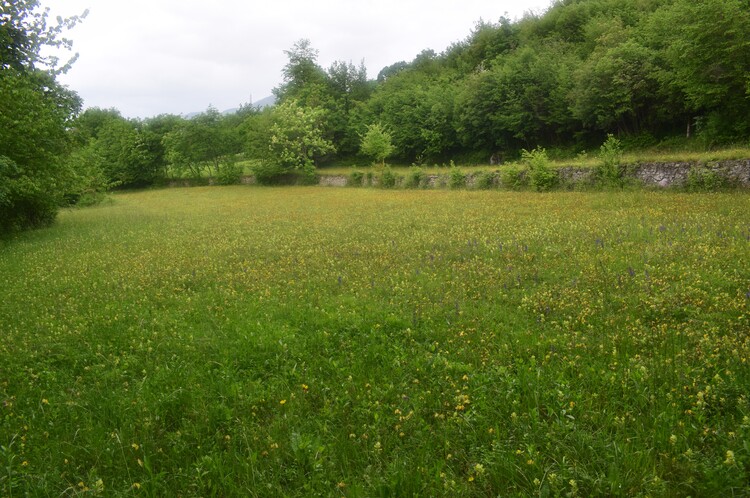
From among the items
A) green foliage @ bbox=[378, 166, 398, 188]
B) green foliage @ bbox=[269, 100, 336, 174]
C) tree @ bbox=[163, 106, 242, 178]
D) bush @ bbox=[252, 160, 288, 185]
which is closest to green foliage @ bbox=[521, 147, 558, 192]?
green foliage @ bbox=[378, 166, 398, 188]

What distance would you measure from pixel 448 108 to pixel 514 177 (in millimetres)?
20939

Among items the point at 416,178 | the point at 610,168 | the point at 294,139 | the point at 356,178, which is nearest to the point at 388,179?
the point at 416,178

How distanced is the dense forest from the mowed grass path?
1131 cm

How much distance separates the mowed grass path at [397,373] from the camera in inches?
141

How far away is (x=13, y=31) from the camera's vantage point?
53.3 feet

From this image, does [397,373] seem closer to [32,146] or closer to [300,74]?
[32,146]

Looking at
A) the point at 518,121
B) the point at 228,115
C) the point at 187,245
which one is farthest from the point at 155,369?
the point at 228,115

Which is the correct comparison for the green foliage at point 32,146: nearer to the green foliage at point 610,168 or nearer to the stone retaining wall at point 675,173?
the stone retaining wall at point 675,173

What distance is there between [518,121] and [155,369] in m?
38.2

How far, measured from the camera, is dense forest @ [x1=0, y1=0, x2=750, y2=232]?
18016 mm

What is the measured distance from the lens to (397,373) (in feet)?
17.1

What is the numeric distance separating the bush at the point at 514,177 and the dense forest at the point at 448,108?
10510 millimetres

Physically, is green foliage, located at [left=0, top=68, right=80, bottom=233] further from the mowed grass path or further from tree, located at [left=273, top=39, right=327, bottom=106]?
tree, located at [left=273, top=39, right=327, bottom=106]

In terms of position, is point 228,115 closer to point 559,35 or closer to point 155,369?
point 559,35
